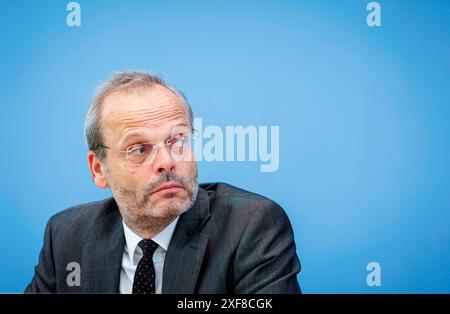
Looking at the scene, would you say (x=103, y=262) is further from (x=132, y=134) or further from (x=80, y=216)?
(x=132, y=134)

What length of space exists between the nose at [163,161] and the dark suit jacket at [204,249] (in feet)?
0.69

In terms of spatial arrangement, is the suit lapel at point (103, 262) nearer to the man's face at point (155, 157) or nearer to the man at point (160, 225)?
the man at point (160, 225)

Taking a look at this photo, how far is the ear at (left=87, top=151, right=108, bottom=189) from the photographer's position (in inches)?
89.2

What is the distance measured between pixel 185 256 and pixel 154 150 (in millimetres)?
413

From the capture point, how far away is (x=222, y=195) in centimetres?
218

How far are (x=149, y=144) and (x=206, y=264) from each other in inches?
19.6

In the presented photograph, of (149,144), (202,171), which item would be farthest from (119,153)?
(202,171)

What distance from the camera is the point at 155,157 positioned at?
6.68 ft

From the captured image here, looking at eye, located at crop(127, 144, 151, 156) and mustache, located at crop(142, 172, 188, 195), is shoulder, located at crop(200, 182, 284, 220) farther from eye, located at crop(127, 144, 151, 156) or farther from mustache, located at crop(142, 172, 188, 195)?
eye, located at crop(127, 144, 151, 156)

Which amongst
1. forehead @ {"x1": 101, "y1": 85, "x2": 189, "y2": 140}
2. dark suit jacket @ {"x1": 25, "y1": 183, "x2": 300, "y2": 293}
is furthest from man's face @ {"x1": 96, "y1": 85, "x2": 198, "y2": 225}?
dark suit jacket @ {"x1": 25, "y1": 183, "x2": 300, "y2": 293}

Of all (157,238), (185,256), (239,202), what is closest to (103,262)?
(157,238)

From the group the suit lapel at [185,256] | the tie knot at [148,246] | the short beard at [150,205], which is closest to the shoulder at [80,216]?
the short beard at [150,205]

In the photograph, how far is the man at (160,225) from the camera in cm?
197
